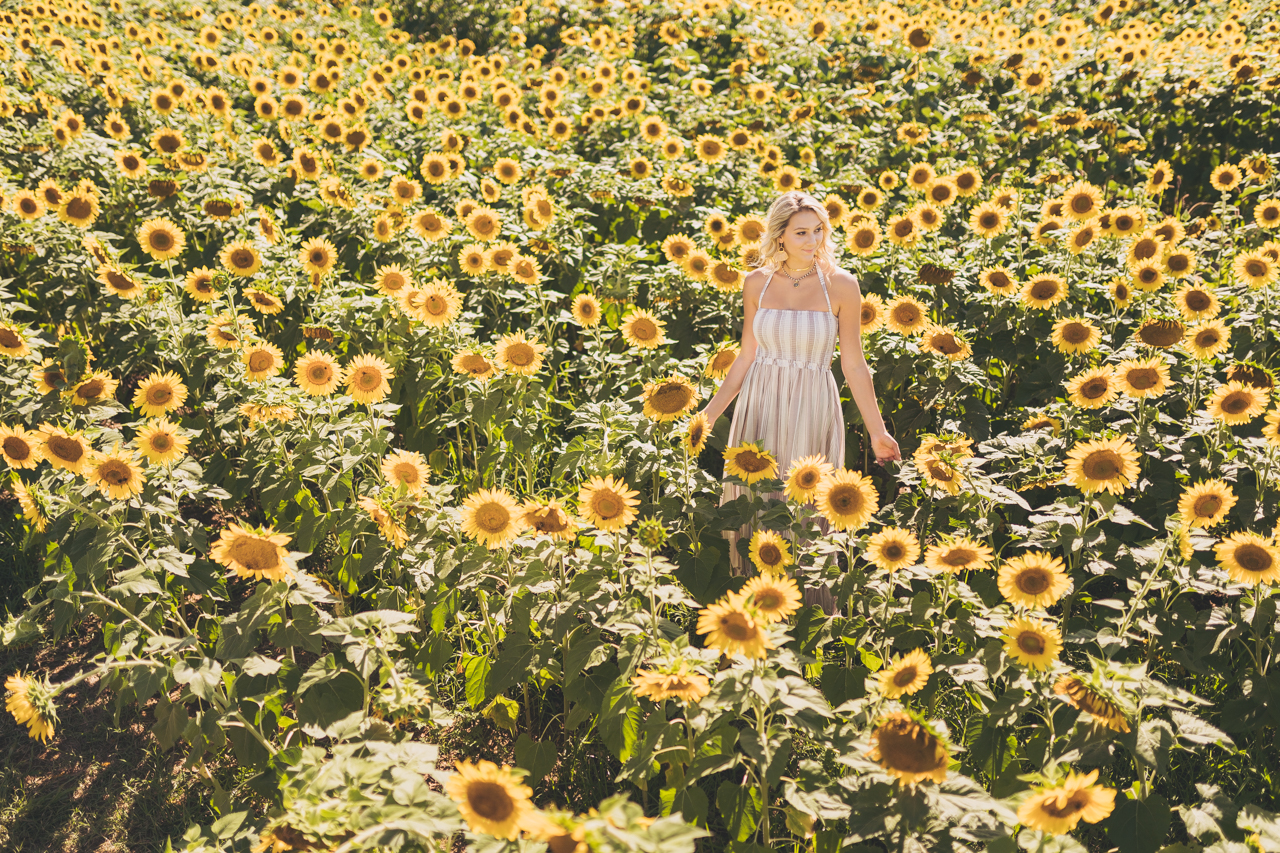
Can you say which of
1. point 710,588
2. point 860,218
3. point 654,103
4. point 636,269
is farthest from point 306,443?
point 654,103

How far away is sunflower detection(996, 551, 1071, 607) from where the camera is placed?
2672 mm

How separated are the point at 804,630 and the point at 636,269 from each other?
320 cm

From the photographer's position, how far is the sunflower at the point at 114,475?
2957 millimetres

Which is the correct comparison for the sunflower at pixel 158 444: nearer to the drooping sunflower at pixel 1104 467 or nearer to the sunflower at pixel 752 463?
the sunflower at pixel 752 463

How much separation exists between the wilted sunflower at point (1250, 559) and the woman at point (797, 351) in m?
1.23

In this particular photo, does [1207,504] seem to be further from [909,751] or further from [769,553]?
[909,751]

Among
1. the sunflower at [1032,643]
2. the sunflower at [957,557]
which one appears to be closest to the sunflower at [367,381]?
the sunflower at [957,557]

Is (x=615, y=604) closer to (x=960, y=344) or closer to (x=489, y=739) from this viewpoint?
(x=489, y=739)

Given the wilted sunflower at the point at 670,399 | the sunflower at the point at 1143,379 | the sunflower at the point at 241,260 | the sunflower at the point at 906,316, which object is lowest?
the wilted sunflower at the point at 670,399

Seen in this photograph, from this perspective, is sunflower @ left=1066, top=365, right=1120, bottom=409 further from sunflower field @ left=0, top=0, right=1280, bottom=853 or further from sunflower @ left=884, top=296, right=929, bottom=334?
sunflower @ left=884, top=296, right=929, bottom=334

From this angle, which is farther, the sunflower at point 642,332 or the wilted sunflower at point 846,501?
the sunflower at point 642,332

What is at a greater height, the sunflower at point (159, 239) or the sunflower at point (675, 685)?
the sunflower at point (159, 239)

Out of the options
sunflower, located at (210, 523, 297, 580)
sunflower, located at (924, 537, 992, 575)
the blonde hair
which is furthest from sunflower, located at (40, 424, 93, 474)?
sunflower, located at (924, 537, 992, 575)

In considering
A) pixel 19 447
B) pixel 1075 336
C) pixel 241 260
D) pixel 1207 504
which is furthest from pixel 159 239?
pixel 1207 504
